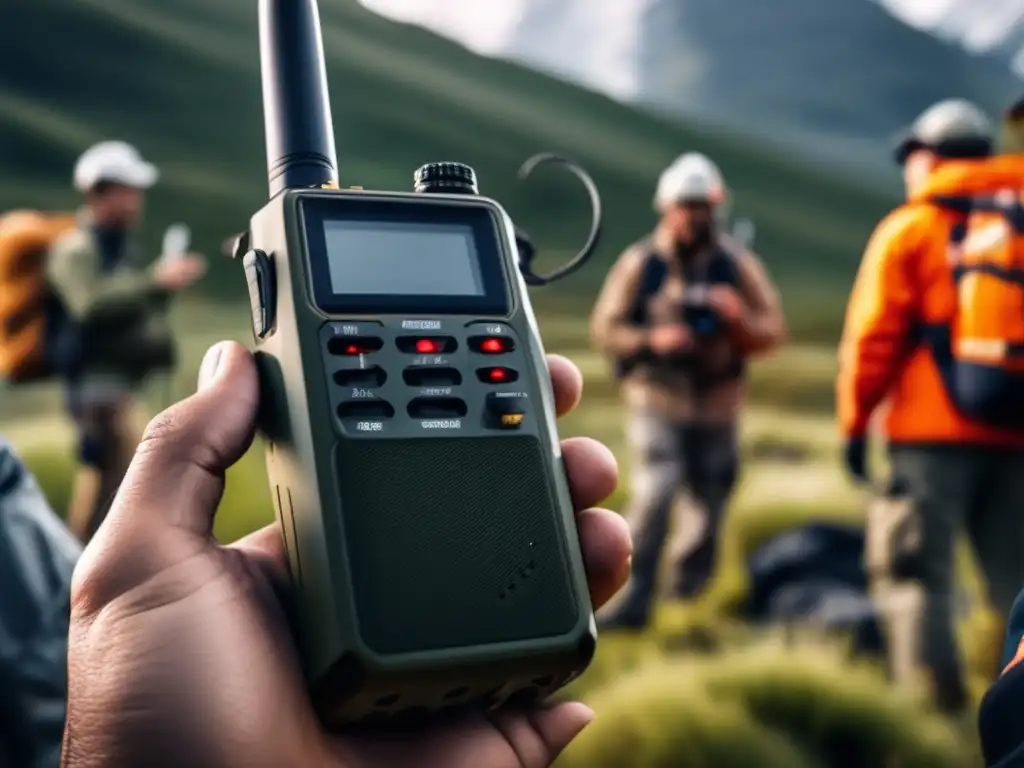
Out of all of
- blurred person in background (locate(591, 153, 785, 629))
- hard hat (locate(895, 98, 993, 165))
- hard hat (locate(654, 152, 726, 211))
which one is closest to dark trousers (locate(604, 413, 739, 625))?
blurred person in background (locate(591, 153, 785, 629))

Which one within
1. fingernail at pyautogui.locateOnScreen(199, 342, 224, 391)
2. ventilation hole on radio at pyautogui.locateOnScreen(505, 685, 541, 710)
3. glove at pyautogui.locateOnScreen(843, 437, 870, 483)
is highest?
fingernail at pyautogui.locateOnScreen(199, 342, 224, 391)

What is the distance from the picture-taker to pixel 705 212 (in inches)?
194

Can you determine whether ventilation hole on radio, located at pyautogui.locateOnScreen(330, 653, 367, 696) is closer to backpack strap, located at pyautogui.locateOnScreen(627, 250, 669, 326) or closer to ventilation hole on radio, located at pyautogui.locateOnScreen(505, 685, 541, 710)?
ventilation hole on radio, located at pyautogui.locateOnScreen(505, 685, 541, 710)

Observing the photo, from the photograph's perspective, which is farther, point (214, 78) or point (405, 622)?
point (214, 78)

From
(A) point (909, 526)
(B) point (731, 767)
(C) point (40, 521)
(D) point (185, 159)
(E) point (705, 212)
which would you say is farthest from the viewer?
(D) point (185, 159)

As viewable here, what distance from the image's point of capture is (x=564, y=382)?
1.54 m

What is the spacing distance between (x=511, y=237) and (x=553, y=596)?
49cm

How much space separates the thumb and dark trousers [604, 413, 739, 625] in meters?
3.78

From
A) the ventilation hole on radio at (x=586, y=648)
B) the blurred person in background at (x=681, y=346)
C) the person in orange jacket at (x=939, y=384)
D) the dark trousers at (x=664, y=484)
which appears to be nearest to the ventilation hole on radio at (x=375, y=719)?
the ventilation hole on radio at (x=586, y=648)

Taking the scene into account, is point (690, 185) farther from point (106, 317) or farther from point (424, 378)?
point (424, 378)

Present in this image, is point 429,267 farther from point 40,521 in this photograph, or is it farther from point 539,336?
point 40,521

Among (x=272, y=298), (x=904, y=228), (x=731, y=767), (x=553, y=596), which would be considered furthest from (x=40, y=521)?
(x=904, y=228)

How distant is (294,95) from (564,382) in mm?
519

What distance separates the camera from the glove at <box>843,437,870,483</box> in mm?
3887
